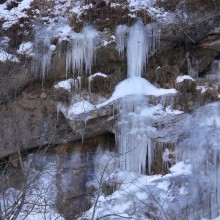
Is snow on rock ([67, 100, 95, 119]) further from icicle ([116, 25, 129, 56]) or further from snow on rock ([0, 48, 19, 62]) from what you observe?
snow on rock ([0, 48, 19, 62])

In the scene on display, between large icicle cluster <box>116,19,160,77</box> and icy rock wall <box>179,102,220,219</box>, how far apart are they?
5.37 feet

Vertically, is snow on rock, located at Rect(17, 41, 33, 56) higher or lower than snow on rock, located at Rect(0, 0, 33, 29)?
lower

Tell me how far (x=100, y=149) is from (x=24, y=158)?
162cm

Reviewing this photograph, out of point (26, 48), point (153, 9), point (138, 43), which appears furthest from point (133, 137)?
point (26, 48)

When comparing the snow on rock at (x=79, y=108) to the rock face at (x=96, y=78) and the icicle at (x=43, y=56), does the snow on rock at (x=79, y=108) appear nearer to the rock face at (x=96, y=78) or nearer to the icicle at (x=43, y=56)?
the rock face at (x=96, y=78)

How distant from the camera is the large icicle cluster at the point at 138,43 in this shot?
1102 cm

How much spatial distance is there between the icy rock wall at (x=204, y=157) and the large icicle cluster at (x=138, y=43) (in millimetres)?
1636

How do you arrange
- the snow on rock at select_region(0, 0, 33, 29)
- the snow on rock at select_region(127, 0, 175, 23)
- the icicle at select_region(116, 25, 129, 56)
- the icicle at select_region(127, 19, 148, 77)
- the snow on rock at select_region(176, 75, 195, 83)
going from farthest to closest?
the snow on rock at select_region(0, 0, 33, 29), the snow on rock at select_region(127, 0, 175, 23), the icicle at select_region(116, 25, 129, 56), the icicle at select_region(127, 19, 148, 77), the snow on rock at select_region(176, 75, 195, 83)

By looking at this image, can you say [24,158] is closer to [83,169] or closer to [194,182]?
[83,169]

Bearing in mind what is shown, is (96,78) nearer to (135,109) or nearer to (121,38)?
(121,38)

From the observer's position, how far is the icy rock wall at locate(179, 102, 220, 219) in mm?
9406

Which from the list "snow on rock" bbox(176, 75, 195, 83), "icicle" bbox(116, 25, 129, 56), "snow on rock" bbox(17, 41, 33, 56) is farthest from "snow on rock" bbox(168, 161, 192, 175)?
"snow on rock" bbox(17, 41, 33, 56)

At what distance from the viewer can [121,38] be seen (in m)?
11.1

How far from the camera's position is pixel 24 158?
11.4 metres
